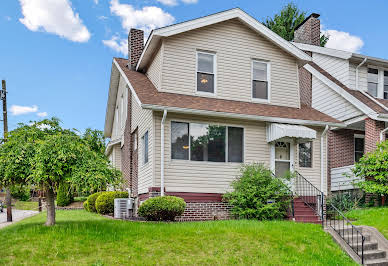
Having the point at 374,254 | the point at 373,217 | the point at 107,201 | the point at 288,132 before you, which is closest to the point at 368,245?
the point at 374,254

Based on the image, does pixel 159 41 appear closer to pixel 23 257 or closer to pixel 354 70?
pixel 23 257

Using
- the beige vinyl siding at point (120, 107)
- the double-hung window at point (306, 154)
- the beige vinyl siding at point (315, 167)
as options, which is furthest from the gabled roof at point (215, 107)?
the beige vinyl siding at point (120, 107)

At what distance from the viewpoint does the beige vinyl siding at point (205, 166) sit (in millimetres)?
13577

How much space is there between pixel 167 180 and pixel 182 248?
426 centimetres

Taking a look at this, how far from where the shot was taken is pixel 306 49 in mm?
21766

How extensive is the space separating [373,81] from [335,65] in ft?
6.59

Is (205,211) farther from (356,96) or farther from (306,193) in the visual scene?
(356,96)

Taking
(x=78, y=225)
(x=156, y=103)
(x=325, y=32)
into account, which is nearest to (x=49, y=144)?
(x=78, y=225)

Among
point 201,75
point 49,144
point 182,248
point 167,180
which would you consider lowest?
point 182,248

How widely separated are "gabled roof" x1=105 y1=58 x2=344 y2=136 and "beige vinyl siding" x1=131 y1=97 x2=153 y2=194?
85 centimetres

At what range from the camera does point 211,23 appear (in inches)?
598

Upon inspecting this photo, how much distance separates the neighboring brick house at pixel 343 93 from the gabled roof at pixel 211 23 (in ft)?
13.1

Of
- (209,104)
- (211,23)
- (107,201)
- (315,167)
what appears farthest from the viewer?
(107,201)

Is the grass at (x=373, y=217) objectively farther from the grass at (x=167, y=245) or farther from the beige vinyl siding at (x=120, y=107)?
the beige vinyl siding at (x=120, y=107)
